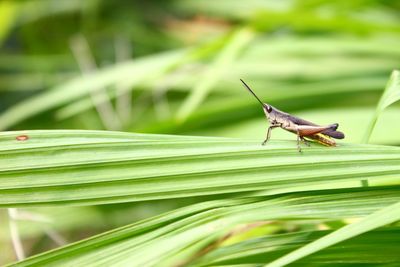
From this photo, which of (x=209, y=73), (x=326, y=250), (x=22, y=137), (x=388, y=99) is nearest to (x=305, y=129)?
(x=388, y=99)

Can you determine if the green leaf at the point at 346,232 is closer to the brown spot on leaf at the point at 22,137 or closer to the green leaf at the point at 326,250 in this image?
the green leaf at the point at 326,250

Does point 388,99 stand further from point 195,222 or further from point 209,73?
point 209,73

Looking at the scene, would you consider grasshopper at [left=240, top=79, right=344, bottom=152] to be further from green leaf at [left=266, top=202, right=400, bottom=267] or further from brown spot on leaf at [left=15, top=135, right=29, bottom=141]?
brown spot on leaf at [left=15, top=135, right=29, bottom=141]

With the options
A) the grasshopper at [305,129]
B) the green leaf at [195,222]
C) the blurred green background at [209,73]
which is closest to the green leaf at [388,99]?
the grasshopper at [305,129]

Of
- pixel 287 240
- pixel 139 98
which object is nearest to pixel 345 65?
pixel 139 98

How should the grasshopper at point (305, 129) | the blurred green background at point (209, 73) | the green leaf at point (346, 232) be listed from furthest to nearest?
the blurred green background at point (209, 73) → the grasshopper at point (305, 129) → the green leaf at point (346, 232)

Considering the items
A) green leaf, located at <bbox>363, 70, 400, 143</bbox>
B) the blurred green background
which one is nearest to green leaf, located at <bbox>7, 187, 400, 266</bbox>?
green leaf, located at <bbox>363, 70, 400, 143</bbox>
